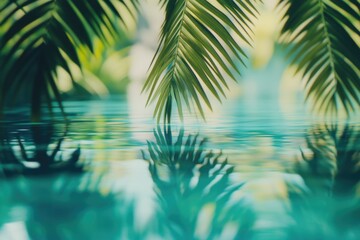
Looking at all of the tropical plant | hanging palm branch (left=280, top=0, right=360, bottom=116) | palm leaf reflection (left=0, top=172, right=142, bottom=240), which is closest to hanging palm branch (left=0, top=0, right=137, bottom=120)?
the tropical plant

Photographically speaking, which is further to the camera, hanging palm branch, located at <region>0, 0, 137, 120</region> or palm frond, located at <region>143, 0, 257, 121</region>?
palm frond, located at <region>143, 0, 257, 121</region>

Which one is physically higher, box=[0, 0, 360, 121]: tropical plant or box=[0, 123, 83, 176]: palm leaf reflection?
box=[0, 0, 360, 121]: tropical plant

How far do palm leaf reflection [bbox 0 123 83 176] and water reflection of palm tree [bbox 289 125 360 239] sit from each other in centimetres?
52

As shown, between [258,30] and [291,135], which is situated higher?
[258,30]

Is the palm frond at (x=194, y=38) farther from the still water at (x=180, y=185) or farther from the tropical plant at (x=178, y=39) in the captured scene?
the still water at (x=180, y=185)

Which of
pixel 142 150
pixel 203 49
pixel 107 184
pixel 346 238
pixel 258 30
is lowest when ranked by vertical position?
pixel 346 238

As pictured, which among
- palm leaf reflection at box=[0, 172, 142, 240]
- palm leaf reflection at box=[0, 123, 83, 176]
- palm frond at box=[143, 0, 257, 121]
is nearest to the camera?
palm leaf reflection at box=[0, 172, 142, 240]

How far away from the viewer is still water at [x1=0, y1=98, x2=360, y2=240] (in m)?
0.97

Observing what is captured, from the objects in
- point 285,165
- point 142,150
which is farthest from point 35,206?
point 142,150

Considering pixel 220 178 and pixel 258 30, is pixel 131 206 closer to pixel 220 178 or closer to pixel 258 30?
pixel 220 178

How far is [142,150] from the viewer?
191cm

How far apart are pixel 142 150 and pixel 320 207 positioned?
85cm

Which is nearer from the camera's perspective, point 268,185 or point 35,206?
point 35,206

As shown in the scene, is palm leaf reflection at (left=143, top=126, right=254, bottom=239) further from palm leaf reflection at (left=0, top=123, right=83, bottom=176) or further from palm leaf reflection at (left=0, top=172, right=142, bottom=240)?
palm leaf reflection at (left=0, top=123, right=83, bottom=176)
